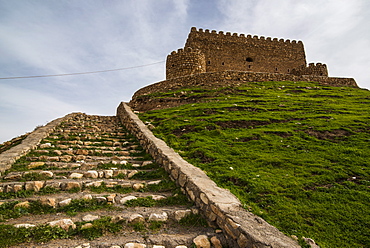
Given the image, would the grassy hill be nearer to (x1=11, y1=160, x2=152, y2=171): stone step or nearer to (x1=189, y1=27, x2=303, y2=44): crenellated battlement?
(x1=11, y1=160, x2=152, y2=171): stone step

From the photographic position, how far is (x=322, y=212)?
4.04m

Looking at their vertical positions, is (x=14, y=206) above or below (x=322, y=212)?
above

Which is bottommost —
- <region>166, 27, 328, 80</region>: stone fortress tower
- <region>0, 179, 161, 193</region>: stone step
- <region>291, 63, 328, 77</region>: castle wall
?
<region>0, 179, 161, 193</region>: stone step

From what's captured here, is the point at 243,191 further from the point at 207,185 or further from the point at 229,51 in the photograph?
the point at 229,51

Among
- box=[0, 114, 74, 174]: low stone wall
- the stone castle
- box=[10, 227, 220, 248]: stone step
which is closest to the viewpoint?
box=[10, 227, 220, 248]: stone step

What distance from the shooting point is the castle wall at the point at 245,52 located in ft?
79.5

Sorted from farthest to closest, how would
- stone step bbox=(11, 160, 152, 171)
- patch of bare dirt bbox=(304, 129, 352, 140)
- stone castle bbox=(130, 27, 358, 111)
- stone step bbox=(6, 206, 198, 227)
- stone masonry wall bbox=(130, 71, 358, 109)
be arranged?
stone castle bbox=(130, 27, 358, 111) → stone masonry wall bbox=(130, 71, 358, 109) → patch of bare dirt bbox=(304, 129, 352, 140) → stone step bbox=(11, 160, 152, 171) → stone step bbox=(6, 206, 198, 227)

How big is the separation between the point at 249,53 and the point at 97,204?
24.4m

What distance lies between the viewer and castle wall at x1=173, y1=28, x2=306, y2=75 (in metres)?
24.2

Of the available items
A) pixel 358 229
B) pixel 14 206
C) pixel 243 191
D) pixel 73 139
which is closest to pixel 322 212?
pixel 358 229

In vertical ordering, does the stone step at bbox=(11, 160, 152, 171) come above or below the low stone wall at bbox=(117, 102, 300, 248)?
above

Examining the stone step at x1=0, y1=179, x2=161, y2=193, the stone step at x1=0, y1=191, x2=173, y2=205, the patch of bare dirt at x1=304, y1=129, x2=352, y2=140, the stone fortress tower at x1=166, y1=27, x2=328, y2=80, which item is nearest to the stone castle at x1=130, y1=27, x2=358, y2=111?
the stone fortress tower at x1=166, y1=27, x2=328, y2=80

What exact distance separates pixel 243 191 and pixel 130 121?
25.3 feet

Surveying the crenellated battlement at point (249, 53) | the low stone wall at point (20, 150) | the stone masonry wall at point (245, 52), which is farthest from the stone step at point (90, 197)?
the stone masonry wall at point (245, 52)
